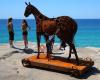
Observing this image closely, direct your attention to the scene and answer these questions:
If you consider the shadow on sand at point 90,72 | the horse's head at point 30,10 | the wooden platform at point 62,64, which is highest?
the horse's head at point 30,10

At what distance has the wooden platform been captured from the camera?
43.7 feet

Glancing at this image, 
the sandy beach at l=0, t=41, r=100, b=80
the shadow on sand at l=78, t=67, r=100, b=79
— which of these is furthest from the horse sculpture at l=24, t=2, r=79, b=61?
the sandy beach at l=0, t=41, r=100, b=80

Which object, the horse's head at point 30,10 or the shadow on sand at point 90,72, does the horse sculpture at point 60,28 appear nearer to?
the horse's head at point 30,10

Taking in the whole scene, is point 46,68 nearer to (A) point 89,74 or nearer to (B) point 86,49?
(A) point 89,74

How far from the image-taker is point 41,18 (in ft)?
50.1

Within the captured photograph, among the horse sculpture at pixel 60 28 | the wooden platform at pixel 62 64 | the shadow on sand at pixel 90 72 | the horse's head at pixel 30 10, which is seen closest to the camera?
the wooden platform at pixel 62 64

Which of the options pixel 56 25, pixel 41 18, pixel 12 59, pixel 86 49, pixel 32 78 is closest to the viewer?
pixel 32 78

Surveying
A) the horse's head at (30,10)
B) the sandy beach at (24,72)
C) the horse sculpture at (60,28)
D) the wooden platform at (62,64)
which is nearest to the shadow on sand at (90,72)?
the sandy beach at (24,72)

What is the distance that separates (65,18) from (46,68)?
2.34 meters

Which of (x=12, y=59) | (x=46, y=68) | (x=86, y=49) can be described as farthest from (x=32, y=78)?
(x=86, y=49)

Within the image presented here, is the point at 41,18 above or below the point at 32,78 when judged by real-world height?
above

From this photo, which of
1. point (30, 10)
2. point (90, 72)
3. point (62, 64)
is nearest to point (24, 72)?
point (62, 64)

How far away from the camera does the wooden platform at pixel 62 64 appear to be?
524 inches

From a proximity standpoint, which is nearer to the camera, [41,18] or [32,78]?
[32,78]
